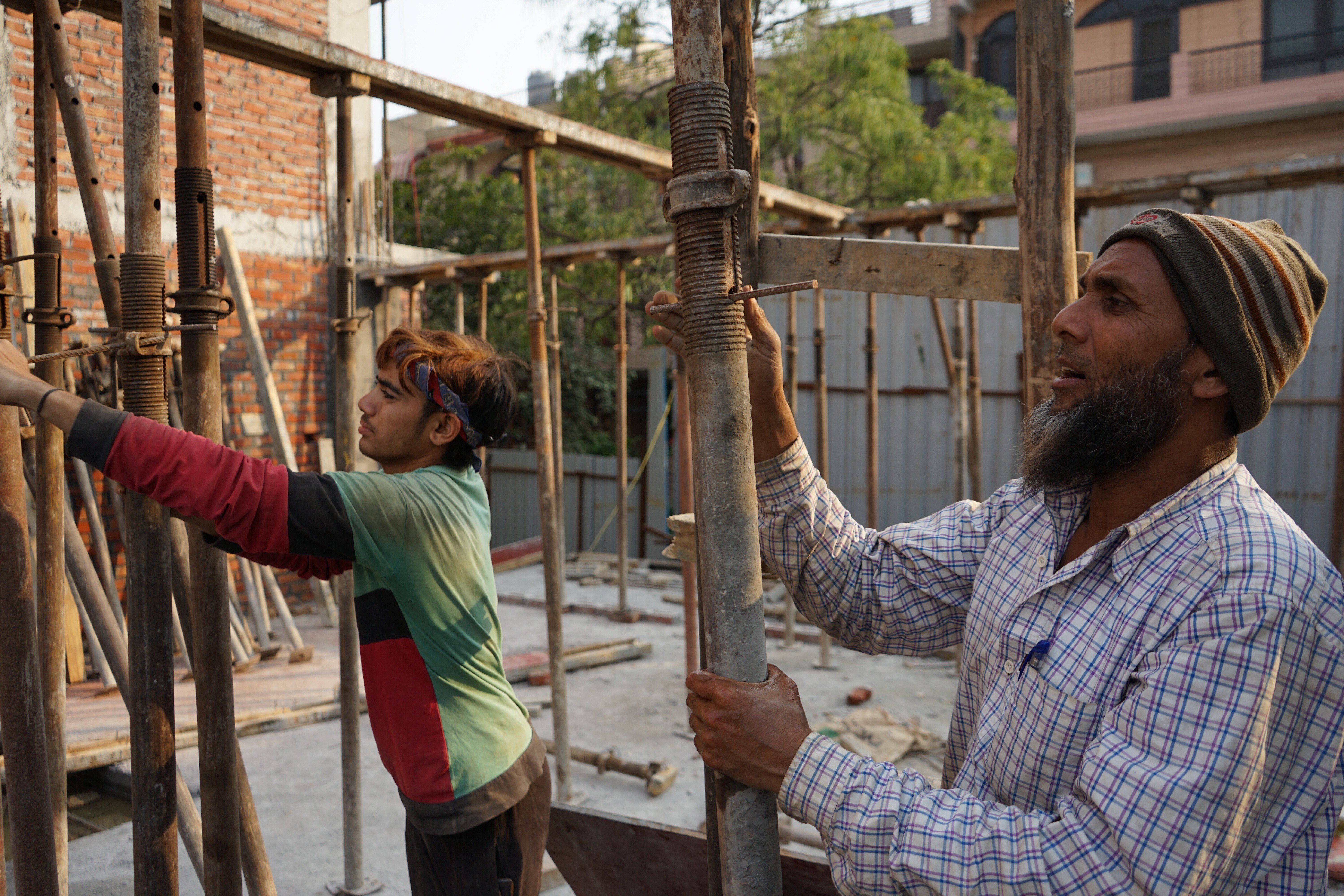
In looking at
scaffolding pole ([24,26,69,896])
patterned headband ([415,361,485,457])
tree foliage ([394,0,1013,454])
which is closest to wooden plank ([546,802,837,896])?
patterned headband ([415,361,485,457])

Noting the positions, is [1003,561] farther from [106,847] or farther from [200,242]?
[106,847]

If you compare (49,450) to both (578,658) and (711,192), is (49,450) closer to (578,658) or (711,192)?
(711,192)

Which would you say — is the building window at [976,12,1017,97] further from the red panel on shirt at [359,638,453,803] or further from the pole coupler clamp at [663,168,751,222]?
the pole coupler clamp at [663,168,751,222]

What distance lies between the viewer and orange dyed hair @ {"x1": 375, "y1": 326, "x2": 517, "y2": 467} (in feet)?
7.57

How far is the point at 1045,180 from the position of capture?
2041 millimetres

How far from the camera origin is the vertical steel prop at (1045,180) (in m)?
1.96

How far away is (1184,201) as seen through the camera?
5.10 metres

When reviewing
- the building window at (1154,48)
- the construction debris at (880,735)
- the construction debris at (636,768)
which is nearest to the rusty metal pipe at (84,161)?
the construction debris at (636,768)

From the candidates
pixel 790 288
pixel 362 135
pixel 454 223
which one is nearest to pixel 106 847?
pixel 790 288

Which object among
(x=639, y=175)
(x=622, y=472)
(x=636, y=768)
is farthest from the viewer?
(x=639, y=175)

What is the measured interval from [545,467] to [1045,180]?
2.72 meters

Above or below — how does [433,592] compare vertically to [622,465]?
above

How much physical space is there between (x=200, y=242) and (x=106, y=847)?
3.24 metres

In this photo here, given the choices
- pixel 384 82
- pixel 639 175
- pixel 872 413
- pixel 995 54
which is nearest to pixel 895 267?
pixel 384 82
